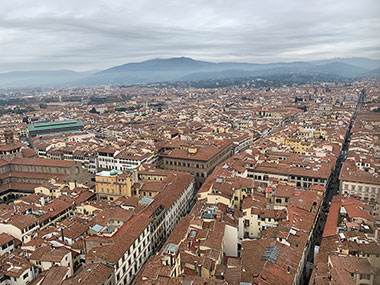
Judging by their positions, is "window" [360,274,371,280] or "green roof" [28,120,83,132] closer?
"window" [360,274,371,280]

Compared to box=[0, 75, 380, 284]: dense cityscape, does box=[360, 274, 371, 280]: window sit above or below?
above

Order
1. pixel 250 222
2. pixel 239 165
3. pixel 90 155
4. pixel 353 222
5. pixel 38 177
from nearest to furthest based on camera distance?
1. pixel 353 222
2. pixel 250 222
3. pixel 239 165
4. pixel 38 177
5. pixel 90 155

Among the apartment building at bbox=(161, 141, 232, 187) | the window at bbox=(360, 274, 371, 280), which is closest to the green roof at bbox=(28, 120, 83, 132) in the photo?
the apartment building at bbox=(161, 141, 232, 187)

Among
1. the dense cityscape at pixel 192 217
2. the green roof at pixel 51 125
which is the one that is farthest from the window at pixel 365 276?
the green roof at pixel 51 125

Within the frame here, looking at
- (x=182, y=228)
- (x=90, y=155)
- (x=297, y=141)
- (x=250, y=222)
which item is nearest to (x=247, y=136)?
(x=297, y=141)

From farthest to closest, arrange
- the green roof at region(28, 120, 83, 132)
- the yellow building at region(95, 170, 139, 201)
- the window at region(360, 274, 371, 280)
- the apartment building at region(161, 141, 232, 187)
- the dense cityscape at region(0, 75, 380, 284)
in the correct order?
the green roof at region(28, 120, 83, 132) < the apartment building at region(161, 141, 232, 187) < the yellow building at region(95, 170, 139, 201) < the dense cityscape at region(0, 75, 380, 284) < the window at region(360, 274, 371, 280)

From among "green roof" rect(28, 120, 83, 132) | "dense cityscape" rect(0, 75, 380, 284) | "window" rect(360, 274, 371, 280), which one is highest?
"green roof" rect(28, 120, 83, 132)

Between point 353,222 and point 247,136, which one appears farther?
point 247,136

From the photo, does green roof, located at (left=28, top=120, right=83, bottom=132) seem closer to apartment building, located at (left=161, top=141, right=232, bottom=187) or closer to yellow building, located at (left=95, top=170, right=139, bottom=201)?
apartment building, located at (left=161, top=141, right=232, bottom=187)

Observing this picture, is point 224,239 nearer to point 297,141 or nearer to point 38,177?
point 38,177
